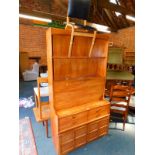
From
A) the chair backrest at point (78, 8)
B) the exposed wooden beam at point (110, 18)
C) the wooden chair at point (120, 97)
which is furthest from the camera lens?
the exposed wooden beam at point (110, 18)

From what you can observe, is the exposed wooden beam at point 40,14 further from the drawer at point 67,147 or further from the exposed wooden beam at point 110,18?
the drawer at point 67,147

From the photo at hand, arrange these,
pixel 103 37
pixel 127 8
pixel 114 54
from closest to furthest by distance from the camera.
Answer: pixel 103 37
pixel 114 54
pixel 127 8

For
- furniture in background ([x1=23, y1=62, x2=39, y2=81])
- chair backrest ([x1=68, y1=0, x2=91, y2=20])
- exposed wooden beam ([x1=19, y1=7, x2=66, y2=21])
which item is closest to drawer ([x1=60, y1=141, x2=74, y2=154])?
chair backrest ([x1=68, y1=0, x2=91, y2=20])

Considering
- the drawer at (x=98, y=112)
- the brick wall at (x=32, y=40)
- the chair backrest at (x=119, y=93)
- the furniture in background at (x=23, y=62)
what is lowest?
the drawer at (x=98, y=112)

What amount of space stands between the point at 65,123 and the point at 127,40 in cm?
800

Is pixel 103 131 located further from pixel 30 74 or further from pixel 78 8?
pixel 30 74

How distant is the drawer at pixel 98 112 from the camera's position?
229 cm

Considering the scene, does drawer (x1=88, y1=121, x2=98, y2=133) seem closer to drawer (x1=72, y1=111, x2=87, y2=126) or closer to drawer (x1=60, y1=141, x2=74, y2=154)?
drawer (x1=72, y1=111, x2=87, y2=126)

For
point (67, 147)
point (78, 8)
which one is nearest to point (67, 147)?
point (67, 147)

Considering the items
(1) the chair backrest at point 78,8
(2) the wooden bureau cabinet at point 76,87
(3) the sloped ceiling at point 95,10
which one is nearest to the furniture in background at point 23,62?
(3) the sloped ceiling at point 95,10
